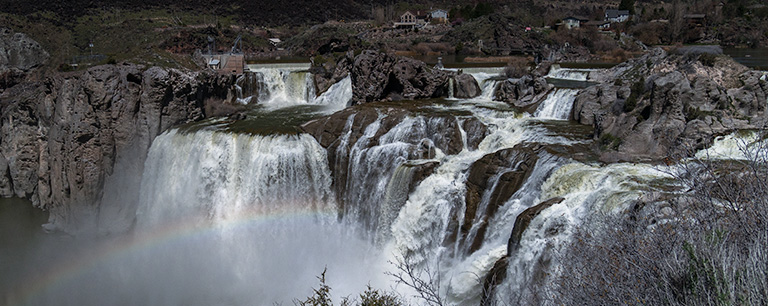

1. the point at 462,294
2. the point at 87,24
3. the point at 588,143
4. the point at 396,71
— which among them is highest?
the point at 87,24

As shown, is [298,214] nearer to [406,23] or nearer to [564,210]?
[564,210]

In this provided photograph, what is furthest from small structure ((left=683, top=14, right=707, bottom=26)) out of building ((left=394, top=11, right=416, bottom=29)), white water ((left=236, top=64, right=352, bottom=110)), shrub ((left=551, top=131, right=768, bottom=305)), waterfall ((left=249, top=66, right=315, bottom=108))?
shrub ((left=551, top=131, right=768, bottom=305))

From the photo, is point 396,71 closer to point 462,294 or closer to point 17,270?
point 462,294

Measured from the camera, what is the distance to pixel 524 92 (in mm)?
23719

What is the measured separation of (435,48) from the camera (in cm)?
6109

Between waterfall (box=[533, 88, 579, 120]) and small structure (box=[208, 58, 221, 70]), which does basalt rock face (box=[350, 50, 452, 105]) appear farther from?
small structure (box=[208, 58, 221, 70])

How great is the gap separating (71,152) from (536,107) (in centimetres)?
2018

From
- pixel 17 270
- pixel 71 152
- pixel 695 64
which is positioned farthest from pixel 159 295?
pixel 695 64

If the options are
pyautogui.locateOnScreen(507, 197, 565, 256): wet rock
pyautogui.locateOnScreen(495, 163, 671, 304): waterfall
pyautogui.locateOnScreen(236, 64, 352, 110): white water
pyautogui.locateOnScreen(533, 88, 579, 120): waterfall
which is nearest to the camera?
pyautogui.locateOnScreen(495, 163, 671, 304): waterfall

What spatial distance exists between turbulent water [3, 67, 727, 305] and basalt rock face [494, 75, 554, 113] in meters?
0.97

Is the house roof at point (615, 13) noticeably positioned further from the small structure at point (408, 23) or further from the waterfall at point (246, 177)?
the waterfall at point (246, 177)

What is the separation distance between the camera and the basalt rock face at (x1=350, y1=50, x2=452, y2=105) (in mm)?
25422

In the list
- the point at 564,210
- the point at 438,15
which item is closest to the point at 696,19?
the point at 438,15

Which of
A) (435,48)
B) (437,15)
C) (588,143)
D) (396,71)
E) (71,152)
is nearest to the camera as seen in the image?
(588,143)
